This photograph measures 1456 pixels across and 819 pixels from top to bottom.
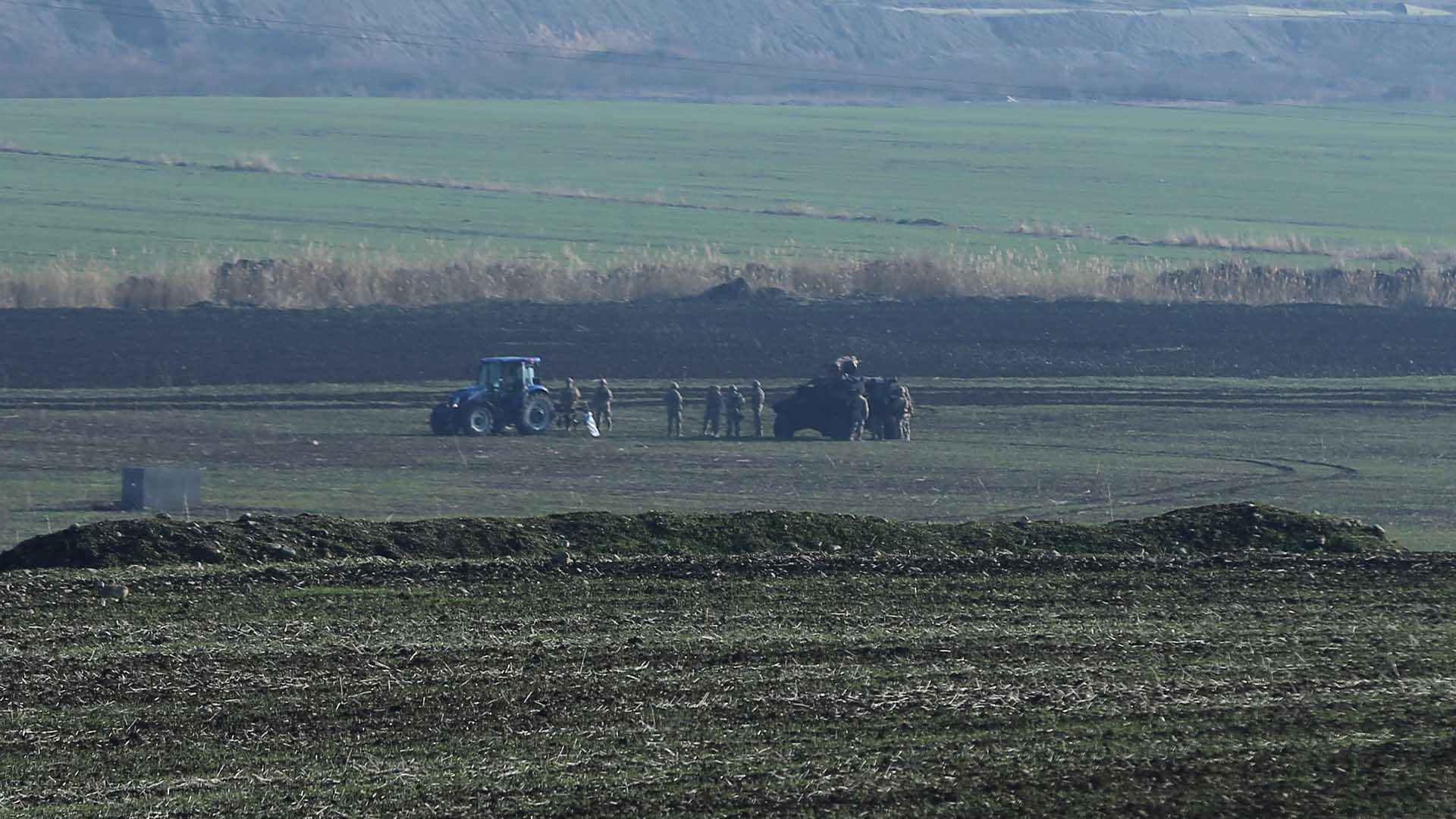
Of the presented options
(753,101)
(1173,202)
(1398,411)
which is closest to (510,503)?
(1398,411)

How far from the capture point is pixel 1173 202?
8138cm

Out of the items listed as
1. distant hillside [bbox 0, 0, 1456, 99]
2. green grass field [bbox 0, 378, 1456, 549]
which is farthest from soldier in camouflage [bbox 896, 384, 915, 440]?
distant hillside [bbox 0, 0, 1456, 99]

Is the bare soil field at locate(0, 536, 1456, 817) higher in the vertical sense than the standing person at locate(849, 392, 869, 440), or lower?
lower

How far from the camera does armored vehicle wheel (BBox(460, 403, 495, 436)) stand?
3269 centimetres

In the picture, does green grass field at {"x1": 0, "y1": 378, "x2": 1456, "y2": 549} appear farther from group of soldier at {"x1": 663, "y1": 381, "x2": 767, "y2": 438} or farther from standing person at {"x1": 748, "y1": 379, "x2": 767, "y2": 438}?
standing person at {"x1": 748, "y1": 379, "x2": 767, "y2": 438}

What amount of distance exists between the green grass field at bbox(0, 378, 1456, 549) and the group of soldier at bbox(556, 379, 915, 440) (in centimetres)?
35

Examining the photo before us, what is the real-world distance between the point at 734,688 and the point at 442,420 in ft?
66.7

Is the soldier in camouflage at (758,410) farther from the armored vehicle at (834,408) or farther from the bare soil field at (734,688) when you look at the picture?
the bare soil field at (734,688)

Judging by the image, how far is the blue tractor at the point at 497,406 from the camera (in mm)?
32688

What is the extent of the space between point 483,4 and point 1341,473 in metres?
113

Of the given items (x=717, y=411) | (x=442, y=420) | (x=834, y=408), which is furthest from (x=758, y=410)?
(x=442, y=420)

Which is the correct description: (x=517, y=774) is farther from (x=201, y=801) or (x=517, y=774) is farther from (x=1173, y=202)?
(x=1173, y=202)

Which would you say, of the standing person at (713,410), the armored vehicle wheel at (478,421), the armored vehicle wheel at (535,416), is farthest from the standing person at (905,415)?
the armored vehicle wheel at (478,421)

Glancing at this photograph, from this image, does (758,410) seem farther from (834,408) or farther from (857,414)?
(857,414)
